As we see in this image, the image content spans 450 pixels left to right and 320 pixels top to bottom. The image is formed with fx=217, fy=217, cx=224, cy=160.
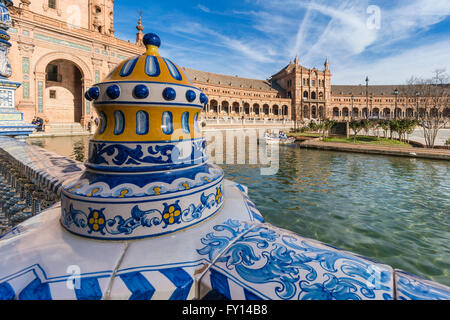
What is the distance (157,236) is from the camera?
1.26m

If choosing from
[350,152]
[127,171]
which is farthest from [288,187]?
[350,152]

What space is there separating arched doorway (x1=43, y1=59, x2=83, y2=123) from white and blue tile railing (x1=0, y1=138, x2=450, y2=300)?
93.7 feet

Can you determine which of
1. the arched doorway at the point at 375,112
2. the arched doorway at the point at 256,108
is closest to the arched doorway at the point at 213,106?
the arched doorway at the point at 256,108

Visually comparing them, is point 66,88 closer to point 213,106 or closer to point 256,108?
point 213,106

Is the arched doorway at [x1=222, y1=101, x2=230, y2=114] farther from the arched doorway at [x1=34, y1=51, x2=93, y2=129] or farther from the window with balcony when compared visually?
the window with balcony

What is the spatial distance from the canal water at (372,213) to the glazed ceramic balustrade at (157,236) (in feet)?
6.42

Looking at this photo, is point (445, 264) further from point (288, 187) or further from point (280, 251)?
point (288, 187)

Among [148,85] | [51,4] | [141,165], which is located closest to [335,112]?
[51,4]

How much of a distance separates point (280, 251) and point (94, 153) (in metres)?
1.32

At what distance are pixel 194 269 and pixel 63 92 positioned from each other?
1220 inches

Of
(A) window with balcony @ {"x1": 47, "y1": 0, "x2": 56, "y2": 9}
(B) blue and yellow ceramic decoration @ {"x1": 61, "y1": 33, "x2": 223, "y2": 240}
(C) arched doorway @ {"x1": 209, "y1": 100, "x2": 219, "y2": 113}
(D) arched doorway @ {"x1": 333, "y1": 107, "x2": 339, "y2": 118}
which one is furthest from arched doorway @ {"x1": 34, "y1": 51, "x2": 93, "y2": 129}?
(D) arched doorway @ {"x1": 333, "y1": 107, "x2": 339, "y2": 118}

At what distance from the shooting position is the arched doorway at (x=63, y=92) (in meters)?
23.8

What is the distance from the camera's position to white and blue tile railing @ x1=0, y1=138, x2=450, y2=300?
850 mm

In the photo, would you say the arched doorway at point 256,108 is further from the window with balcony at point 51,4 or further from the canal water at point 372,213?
the canal water at point 372,213
